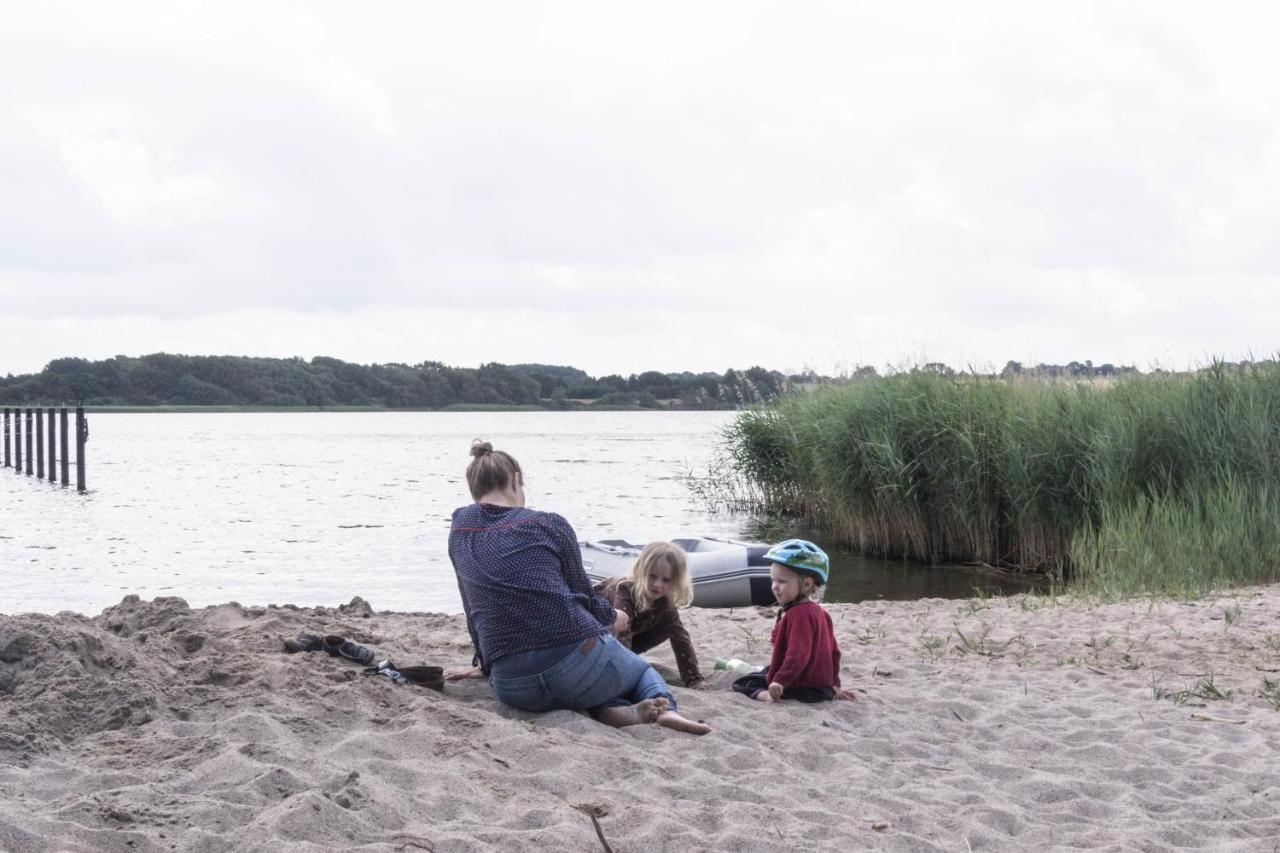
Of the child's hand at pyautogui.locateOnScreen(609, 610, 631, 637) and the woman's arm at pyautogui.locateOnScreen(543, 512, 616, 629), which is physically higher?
the woman's arm at pyautogui.locateOnScreen(543, 512, 616, 629)

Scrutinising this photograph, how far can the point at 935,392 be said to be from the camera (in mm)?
14664

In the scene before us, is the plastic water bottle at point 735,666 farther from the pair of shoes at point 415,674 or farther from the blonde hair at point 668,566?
the pair of shoes at point 415,674

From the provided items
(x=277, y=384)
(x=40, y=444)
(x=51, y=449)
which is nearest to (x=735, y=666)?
(x=51, y=449)

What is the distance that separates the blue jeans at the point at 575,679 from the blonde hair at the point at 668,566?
0.54 m

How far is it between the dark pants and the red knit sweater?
3 cm

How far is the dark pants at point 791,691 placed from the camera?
582 cm

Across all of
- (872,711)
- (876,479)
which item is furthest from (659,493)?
(872,711)

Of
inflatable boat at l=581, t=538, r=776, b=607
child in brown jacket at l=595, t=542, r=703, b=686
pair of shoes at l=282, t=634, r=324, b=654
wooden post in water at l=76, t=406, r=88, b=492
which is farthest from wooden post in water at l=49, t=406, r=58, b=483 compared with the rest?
A: child in brown jacket at l=595, t=542, r=703, b=686

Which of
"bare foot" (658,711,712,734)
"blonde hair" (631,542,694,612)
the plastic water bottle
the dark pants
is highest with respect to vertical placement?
"blonde hair" (631,542,694,612)

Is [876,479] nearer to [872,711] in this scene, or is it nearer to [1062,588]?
[1062,588]

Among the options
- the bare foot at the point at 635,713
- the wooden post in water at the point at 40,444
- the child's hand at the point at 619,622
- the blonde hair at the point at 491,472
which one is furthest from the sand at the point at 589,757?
the wooden post in water at the point at 40,444

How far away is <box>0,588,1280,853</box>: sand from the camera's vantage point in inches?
146

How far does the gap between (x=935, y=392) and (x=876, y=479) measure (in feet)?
4.71

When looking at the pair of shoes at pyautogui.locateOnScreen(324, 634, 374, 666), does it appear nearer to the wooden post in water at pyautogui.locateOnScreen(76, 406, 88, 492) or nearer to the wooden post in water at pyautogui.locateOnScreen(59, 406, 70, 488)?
the wooden post in water at pyautogui.locateOnScreen(76, 406, 88, 492)
